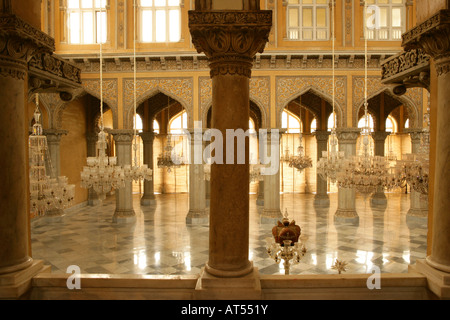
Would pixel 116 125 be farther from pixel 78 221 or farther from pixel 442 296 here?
pixel 442 296

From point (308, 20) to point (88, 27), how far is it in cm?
706

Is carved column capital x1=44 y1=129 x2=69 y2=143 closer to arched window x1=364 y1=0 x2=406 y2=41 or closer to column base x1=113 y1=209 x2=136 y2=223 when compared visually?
column base x1=113 y1=209 x2=136 y2=223

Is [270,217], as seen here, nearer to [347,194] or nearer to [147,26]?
[347,194]

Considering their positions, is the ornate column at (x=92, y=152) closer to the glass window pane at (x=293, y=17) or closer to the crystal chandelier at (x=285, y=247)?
the glass window pane at (x=293, y=17)

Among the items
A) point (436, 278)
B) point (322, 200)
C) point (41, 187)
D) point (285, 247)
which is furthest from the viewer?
point (322, 200)

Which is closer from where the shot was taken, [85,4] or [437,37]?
[437,37]

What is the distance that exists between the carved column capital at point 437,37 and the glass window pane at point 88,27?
10199mm

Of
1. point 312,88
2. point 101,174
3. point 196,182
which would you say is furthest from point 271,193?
point 101,174

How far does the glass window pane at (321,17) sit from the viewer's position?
10773mm

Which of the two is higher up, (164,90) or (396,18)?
(396,18)

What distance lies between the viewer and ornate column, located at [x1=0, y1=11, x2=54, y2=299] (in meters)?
2.75

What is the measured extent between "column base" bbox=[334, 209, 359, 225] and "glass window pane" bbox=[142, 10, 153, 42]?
8279mm

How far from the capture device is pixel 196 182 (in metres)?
10.8

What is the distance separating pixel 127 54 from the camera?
10430 mm
